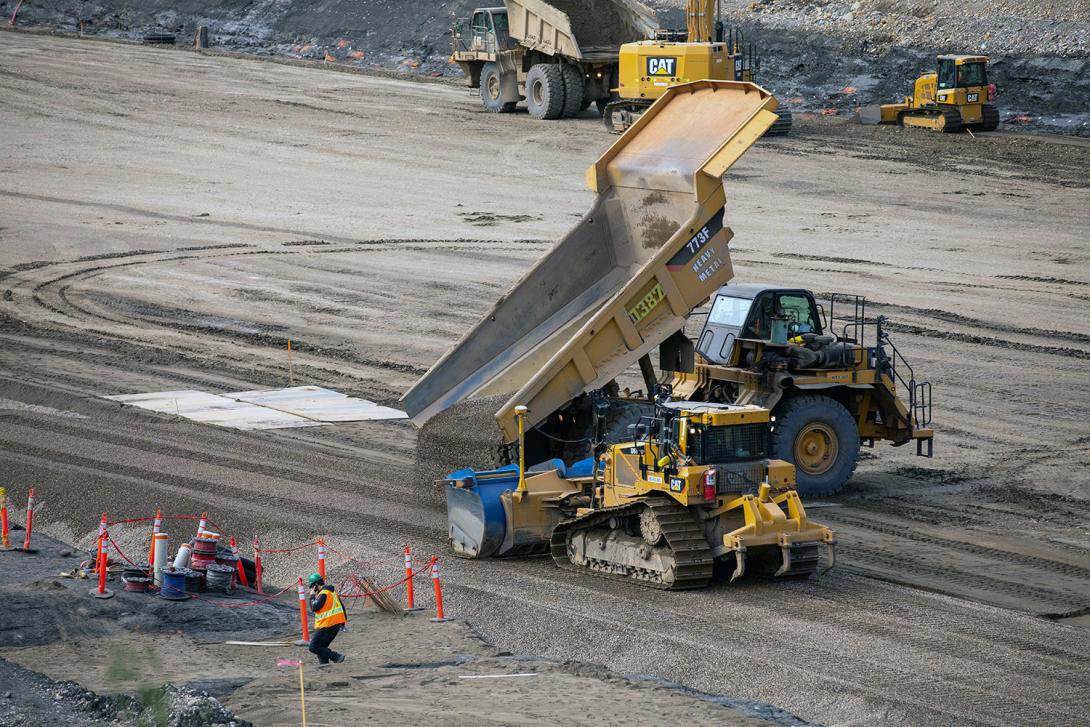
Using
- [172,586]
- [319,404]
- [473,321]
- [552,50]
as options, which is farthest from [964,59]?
[172,586]

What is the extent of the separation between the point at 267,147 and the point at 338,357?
62.3 feet

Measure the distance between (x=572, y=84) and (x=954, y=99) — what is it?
1033 cm

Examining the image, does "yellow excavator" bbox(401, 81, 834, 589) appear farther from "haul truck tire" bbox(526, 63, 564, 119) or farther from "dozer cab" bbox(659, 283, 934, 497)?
"haul truck tire" bbox(526, 63, 564, 119)

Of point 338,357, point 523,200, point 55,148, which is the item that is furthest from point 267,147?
point 338,357

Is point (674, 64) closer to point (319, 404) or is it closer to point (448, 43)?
point (448, 43)

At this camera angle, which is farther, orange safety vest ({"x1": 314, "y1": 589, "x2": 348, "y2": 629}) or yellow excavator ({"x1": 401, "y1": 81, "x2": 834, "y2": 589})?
yellow excavator ({"x1": 401, "y1": 81, "x2": 834, "y2": 589})

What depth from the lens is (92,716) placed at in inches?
412

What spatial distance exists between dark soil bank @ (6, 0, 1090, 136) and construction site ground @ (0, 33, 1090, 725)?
3.02 meters

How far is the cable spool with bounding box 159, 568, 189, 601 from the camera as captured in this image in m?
13.8

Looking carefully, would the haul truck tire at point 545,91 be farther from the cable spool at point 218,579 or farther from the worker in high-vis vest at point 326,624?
the worker in high-vis vest at point 326,624

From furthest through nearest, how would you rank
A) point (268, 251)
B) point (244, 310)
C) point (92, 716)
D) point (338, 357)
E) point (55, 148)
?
point (55, 148), point (268, 251), point (244, 310), point (338, 357), point (92, 716)

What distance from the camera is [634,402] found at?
17.7 meters

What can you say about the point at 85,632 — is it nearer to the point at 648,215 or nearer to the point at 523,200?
the point at 648,215

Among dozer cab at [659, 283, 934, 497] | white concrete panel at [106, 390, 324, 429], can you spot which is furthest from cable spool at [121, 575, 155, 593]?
white concrete panel at [106, 390, 324, 429]
